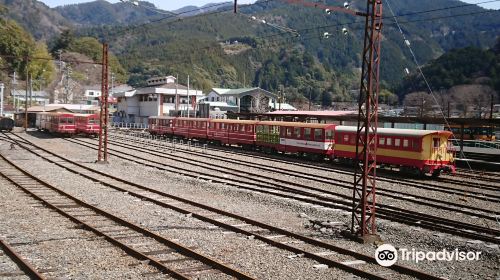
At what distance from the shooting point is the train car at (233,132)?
41.2 meters

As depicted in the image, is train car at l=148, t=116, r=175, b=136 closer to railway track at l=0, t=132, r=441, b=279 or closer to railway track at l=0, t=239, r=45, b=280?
railway track at l=0, t=132, r=441, b=279

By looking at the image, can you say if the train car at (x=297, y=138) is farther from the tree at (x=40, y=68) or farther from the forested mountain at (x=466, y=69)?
the tree at (x=40, y=68)

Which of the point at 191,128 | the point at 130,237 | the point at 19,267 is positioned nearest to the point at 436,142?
the point at 130,237

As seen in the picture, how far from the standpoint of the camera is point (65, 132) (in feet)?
166

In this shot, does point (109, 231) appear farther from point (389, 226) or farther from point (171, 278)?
point (389, 226)

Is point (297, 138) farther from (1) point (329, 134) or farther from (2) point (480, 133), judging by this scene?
(2) point (480, 133)

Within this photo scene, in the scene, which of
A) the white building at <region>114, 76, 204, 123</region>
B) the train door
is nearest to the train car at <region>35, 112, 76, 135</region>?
the white building at <region>114, 76, 204, 123</region>

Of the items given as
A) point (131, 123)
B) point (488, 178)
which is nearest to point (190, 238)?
point (488, 178)

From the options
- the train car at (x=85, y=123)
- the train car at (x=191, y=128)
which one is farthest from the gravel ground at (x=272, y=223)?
the train car at (x=85, y=123)

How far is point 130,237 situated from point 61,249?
1761mm

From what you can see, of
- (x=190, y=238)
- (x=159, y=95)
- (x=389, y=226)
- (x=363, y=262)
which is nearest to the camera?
(x=363, y=262)

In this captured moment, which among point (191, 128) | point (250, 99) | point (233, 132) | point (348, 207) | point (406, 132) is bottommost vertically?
point (348, 207)

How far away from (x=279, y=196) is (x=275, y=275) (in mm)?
9689

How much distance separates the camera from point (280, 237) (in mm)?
12922
